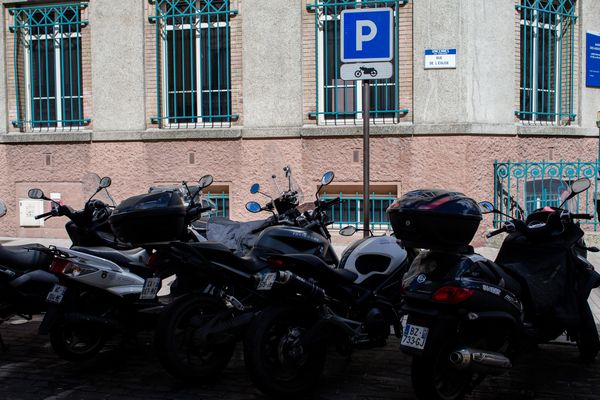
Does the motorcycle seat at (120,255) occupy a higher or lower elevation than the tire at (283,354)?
higher

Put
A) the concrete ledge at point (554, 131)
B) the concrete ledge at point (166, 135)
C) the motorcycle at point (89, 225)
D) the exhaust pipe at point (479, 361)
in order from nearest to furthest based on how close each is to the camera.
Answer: the exhaust pipe at point (479, 361) → the motorcycle at point (89, 225) → the concrete ledge at point (554, 131) → the concrete ledge at point (166, 135)

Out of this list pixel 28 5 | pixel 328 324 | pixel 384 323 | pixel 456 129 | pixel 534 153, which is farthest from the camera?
pixel 28 5

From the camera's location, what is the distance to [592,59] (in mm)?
12609

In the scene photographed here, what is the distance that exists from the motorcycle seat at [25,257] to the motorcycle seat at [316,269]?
78.7 inches

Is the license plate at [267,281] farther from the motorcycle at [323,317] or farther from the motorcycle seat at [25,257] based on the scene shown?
the motorcycle seat at [25,257]

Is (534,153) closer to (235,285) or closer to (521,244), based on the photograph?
(521,244)

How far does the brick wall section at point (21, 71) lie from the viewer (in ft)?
41.5

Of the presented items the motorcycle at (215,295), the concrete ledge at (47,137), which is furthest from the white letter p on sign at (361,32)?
the concrete ledge at (47,137)

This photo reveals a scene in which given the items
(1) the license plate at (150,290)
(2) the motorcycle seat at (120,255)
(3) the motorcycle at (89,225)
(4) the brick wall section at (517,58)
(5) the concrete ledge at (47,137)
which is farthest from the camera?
(5) the concrete ledge at (47,137)

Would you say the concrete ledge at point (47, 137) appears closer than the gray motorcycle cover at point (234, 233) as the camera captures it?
No

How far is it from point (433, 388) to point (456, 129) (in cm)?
717

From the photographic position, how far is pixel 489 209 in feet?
17.6

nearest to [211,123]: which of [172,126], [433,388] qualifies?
[172,126]

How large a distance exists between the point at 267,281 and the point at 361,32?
3.37 metres
